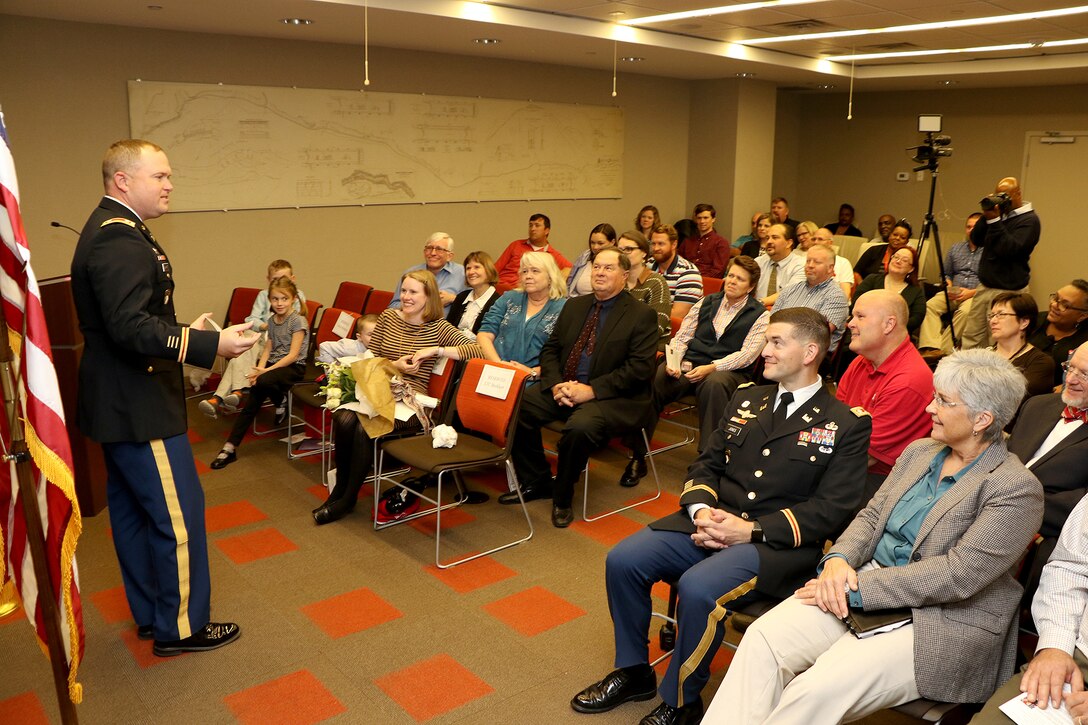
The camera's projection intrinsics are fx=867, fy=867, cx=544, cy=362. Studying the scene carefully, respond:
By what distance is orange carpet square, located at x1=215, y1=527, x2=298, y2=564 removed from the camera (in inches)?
156

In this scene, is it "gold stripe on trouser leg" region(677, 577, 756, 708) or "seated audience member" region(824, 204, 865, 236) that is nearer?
"gold stripe on trouser leg" region(677, 577, 756, 708)

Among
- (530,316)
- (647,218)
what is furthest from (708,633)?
(647,218)

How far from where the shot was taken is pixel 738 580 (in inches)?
103

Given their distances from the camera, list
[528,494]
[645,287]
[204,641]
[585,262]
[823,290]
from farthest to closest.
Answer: [585,262] → [645,287] → [823,290] → [528,494] → [204,641]

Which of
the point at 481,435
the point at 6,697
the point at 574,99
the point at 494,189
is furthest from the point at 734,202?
the point at 6,697

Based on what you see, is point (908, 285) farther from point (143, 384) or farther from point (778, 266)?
point (143, 384)

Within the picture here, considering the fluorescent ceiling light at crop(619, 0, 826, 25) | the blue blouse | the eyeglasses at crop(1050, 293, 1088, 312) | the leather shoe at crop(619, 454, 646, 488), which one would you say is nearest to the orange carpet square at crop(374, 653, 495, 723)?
the leather shoe at crop(619, 454, 646, 488)

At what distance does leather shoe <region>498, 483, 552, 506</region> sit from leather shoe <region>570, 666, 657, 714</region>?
5.73 feet

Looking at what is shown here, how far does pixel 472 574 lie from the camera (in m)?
3.80

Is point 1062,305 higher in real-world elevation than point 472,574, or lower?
higher

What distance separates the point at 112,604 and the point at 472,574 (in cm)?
146

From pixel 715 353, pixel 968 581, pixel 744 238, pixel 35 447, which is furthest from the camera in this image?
pixel 744 238

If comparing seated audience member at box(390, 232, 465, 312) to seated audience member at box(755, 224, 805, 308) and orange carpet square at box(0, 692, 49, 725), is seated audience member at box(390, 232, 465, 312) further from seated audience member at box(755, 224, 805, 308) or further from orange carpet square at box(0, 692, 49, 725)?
orange carpet square at box(0, 692, 49, 725)

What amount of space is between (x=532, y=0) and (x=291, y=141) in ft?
8.11
